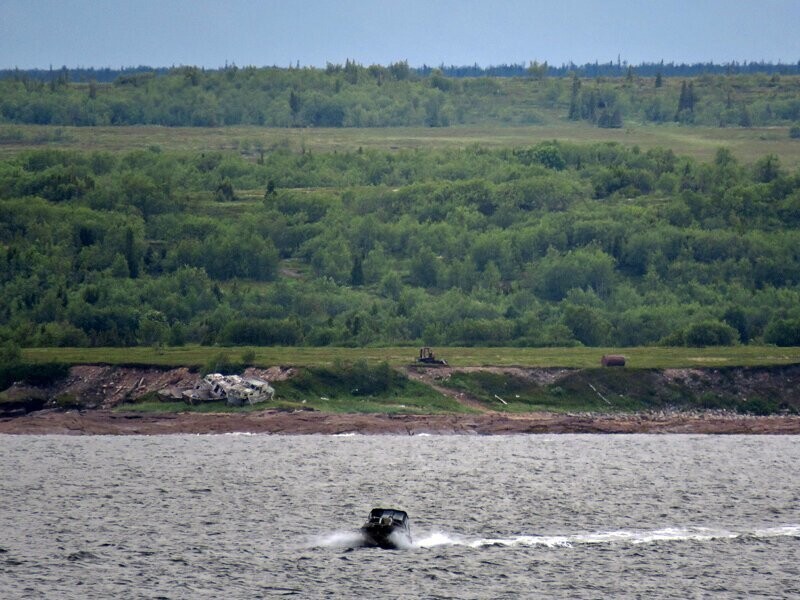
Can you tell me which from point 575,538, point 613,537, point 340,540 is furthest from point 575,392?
point 340,540

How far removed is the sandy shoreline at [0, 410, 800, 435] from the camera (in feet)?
276

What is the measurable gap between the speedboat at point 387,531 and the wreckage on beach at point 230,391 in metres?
34.1

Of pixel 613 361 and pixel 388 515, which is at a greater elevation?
pixel 388 515

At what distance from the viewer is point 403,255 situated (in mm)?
139125

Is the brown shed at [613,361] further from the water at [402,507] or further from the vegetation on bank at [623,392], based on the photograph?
the water at [402,507]

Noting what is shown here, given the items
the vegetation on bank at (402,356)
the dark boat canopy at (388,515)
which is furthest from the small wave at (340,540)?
the vegetation on bank at (402,356)

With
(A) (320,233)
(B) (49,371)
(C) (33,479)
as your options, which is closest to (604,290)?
(A) (320,233)

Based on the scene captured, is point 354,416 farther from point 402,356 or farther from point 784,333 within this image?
point 784,333

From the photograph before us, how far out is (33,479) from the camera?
222 ft

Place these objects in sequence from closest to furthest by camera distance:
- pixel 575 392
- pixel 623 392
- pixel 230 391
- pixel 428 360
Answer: pixel 230 391
pixel 575 392
pixel 623 392
pixel 428 360

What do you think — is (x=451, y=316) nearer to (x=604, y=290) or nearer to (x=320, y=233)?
(x=604, y=290)

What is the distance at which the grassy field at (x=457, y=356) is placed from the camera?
311ft

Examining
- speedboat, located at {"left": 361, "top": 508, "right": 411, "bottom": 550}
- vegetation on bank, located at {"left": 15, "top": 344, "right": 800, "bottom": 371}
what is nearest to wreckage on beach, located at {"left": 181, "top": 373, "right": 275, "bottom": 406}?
vegetation on bank, located at {"left": 15, "top": 344, "right": 800, "bottom": 371}

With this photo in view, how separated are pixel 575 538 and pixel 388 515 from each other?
21.9 ft
